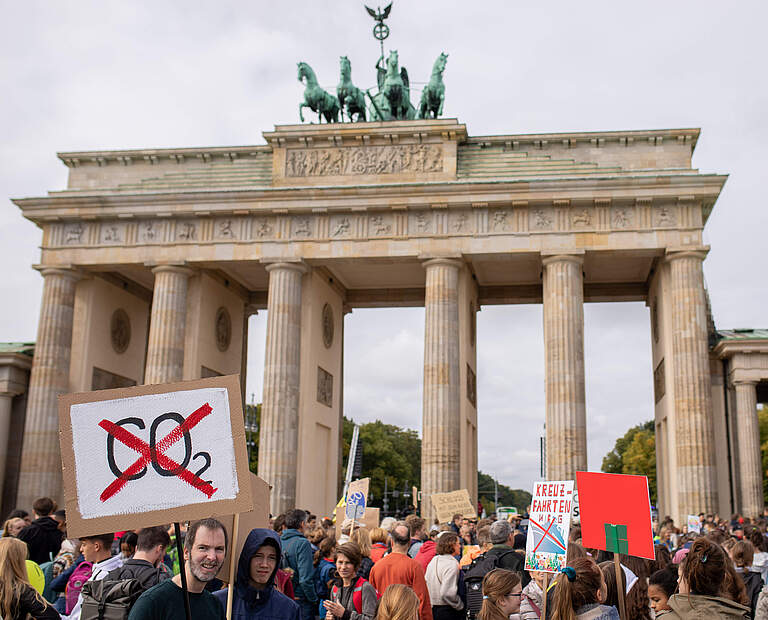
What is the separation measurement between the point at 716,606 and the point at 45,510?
8856 millimetres

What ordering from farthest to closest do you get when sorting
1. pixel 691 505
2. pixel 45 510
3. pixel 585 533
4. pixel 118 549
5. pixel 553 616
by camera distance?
pixel 691 505 < pixel 45 510 < pixel 118 549 < pixel 585 533 < pixel 553 616

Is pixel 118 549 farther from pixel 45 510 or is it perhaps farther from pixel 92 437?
pixel 92 437

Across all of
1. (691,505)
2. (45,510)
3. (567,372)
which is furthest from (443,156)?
(45,510)

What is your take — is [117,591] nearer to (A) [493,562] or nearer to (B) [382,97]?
(A) [493,562]

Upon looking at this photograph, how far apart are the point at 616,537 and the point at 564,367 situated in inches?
1064

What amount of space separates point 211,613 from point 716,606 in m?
3.35

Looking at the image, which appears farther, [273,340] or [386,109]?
[386,109]

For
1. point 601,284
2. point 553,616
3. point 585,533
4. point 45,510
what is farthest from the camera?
point 601,284

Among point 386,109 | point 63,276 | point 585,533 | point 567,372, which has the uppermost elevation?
point 386,109

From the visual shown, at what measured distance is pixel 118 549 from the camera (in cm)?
984

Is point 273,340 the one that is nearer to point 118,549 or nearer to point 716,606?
point 118,549

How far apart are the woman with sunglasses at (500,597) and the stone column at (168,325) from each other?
1197 inches

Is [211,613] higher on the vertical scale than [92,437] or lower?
lower

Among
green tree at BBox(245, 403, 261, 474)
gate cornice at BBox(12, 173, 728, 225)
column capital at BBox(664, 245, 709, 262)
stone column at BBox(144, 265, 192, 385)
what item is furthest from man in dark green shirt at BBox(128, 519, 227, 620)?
green tree at BBox(245, 403, 261, 474)
